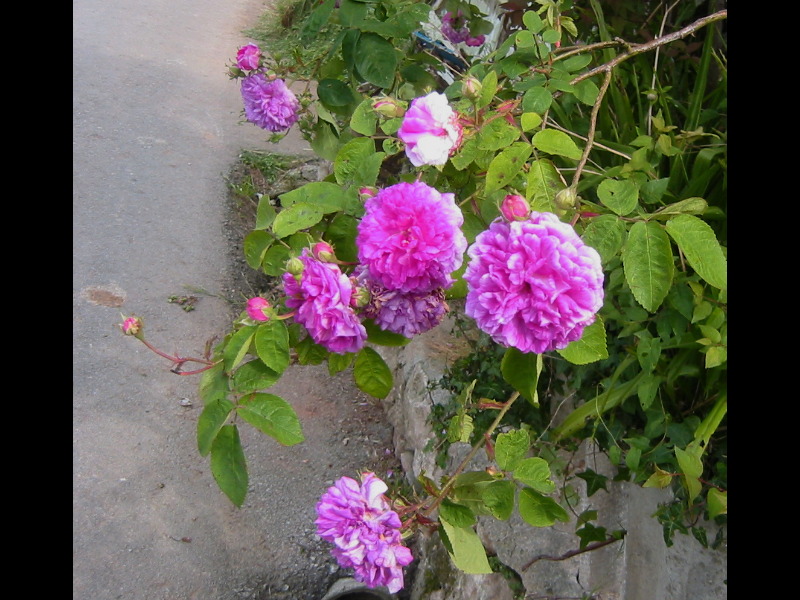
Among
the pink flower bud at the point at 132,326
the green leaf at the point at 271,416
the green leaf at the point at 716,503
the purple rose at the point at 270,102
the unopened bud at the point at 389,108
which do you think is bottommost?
the pink flower bud at the point at 132,326

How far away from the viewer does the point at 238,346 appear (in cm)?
93

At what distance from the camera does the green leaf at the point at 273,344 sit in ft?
2.97

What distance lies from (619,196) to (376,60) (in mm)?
597

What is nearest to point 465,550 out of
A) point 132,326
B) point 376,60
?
point 132,326

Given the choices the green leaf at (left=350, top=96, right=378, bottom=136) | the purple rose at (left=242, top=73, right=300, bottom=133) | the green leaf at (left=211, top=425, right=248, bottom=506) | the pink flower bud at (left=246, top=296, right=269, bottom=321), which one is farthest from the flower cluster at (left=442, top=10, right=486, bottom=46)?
the green leaf at (left=211, top=425, right=248, bottom=506)

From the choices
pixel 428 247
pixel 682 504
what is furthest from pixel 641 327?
pixel 428 247

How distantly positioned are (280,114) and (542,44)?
2.12ft

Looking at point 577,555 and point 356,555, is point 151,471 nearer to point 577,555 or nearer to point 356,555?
point 577,555

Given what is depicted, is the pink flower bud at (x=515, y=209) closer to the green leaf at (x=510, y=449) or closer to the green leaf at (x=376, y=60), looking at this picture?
the green leaf at (x=510, y=449)

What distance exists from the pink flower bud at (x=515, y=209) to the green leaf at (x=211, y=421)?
47 centimetres

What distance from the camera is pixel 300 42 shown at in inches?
221

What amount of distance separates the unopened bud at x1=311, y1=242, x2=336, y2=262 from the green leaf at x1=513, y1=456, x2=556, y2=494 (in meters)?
0.40

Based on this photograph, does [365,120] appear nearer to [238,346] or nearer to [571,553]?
[238,346]

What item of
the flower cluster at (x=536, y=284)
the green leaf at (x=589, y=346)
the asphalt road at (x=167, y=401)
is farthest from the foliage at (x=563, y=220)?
the asphalt road at (x=167, y=401)
